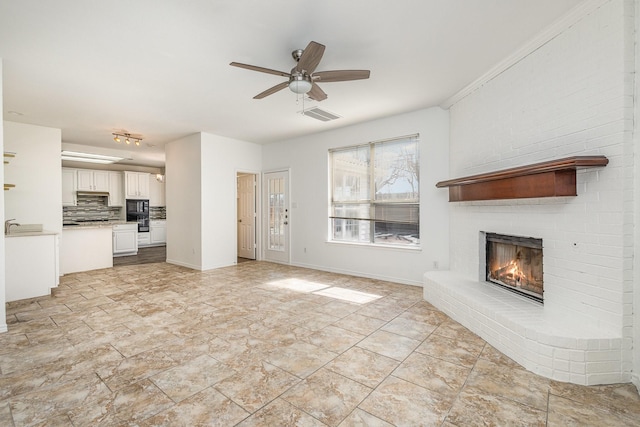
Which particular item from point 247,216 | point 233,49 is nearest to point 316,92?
point 233,49

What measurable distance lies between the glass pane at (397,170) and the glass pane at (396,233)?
0.46m

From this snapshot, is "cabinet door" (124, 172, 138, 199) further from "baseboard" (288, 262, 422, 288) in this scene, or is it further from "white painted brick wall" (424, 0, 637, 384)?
"white painted brick wall" (424, 0, 637, 384)

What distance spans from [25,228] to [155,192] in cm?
503

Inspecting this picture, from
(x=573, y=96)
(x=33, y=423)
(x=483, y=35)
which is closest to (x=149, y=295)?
(x=33, y=423)

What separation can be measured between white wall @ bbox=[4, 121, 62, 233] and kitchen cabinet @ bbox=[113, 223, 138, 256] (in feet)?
9.25

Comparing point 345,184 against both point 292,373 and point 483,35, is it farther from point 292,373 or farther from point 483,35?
point 292,373

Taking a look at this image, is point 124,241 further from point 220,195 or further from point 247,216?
point 220,195

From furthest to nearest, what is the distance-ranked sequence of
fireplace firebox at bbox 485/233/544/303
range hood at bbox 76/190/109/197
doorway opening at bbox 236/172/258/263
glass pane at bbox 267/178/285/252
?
range hood at bbox 76/190/109/197 → doorway opening at bbox 236/172/258/263 → glass pane at bbox 267/178/285/252 → fireplace firebox at bbox 485/233/544/303

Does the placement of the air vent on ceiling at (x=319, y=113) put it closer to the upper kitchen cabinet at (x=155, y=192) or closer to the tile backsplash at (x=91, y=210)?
the upper kitchen cabinet at (x=155, y=192)

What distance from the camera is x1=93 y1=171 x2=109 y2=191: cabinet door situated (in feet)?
27.3

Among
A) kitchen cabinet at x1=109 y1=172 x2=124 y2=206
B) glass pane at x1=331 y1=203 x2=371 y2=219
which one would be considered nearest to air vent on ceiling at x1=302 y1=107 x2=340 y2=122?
glass pane at x1=331 y1=203 x2=371 y2=219

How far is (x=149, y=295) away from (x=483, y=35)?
5.20 metres

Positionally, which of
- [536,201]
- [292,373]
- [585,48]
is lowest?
[292,373]

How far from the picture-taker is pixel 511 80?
10.1 feet
